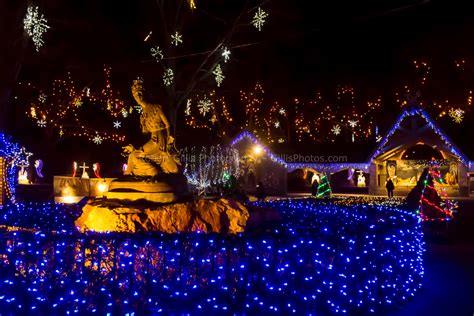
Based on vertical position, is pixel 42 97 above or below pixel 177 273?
above

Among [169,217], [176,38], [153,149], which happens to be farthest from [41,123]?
[169,217]

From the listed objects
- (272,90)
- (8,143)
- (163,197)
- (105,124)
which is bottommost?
(163,197)

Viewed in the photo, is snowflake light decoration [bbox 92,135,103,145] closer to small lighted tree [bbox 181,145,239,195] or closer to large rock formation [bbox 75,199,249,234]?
small lighted tree [bbox 181,145,239,195]

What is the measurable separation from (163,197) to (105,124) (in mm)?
29531

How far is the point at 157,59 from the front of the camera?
26922 mm

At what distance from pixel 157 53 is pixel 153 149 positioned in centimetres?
1639

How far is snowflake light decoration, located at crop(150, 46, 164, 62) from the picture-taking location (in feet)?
88.5

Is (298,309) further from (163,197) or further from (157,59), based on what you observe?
(157,59)

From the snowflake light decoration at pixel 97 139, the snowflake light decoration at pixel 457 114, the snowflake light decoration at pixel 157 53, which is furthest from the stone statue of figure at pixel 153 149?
the snowflake light decoration at pixel 457 114

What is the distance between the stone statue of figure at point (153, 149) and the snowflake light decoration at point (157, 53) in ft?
50.5

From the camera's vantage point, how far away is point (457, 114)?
37.4m

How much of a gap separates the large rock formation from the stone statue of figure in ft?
5.09

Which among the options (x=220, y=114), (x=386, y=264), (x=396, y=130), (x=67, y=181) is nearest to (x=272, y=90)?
(x=220, y=114)

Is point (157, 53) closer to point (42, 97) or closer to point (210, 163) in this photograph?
point (210, 163)
